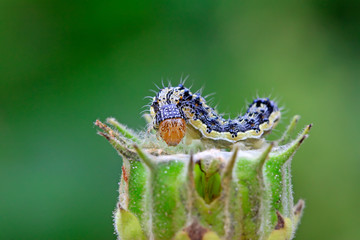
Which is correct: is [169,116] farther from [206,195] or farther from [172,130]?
[206,195]

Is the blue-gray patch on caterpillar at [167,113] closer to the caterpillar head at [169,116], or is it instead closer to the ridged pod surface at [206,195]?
the caterpillar head at [169,116]

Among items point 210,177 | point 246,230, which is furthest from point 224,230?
point 210,177

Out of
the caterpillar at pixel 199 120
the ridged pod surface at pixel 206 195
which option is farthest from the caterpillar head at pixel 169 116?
the ridged pod surface at pixel 206 195

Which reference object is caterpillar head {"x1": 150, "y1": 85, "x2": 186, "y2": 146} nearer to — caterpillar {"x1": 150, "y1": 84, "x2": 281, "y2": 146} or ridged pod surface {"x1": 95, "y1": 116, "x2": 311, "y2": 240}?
caterpillar {"x1": 150, "y1": 84, "x2": 281, "y2": 146}

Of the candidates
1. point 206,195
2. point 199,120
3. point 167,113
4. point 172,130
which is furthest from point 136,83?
point 206,195

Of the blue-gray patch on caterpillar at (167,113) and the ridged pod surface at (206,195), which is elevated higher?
the blue-gray patch on caterpillar at (167,113)

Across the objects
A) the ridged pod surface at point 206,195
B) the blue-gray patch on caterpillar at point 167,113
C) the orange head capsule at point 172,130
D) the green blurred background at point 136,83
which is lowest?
the ridged pod surface at point 206,195

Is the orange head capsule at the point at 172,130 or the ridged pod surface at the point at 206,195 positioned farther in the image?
the orange head capsule at the point at 172,130
